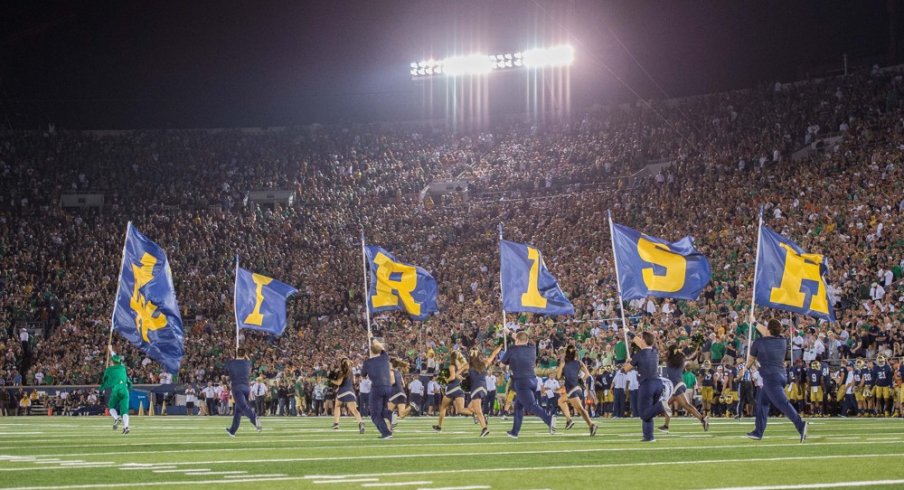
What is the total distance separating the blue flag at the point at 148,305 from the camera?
87.0 feet

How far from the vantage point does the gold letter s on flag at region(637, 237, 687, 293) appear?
84.7ft

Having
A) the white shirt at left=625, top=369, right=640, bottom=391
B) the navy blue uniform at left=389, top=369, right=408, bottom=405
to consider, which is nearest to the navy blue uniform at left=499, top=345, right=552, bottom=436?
the navy blue uniform at left=389, top=369, right=408, bottom=405

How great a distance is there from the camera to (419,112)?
68688 mm

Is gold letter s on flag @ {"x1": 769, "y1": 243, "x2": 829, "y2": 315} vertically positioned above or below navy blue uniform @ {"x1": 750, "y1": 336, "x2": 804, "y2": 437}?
above

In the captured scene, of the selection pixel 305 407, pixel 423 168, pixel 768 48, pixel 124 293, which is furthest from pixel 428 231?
pixel 124 293

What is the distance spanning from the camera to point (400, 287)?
31.7 meters

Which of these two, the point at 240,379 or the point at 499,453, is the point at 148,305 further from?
the point at 499,453

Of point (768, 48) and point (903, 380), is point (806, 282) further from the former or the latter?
point (768, 48)

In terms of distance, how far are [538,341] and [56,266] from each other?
81.1 ft

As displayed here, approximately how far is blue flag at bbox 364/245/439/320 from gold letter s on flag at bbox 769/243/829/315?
1030 cm

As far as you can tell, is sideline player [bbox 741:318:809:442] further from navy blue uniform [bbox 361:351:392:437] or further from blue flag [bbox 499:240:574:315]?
blue flag [bbox 499:240:574:315]

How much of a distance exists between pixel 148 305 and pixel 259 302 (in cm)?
797

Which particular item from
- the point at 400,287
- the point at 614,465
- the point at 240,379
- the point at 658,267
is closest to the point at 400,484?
the point at 614,465

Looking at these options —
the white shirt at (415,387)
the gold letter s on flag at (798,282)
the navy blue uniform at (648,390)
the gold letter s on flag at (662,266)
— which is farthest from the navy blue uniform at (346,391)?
the white shirt at (415,387)
